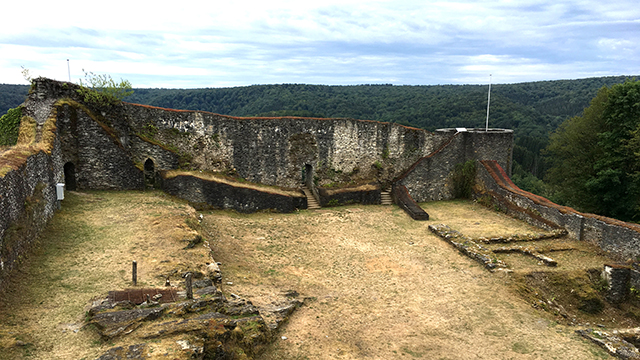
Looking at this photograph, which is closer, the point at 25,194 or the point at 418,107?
the point at 25,194

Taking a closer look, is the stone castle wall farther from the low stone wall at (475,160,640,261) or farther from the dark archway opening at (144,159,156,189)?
the low stone wall at (475,160,640,261)

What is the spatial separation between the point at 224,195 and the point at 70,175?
6577 millimetres

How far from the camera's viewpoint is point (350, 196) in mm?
21906

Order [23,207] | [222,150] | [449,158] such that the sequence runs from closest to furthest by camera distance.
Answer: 1. [23,207]
2. [222,150]
3. [449,158]

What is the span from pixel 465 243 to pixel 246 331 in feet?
33.7

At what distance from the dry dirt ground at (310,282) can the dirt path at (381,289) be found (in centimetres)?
4

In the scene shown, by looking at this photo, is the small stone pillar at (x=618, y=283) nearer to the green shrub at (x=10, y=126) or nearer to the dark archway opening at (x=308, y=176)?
the dark archway opening at (x=308, y=176)

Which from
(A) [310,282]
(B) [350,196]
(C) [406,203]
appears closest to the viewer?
(A) [310,282]

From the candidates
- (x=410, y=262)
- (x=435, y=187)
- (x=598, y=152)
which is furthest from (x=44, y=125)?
(x=598, y=152)

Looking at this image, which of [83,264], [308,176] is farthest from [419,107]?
[83,264]

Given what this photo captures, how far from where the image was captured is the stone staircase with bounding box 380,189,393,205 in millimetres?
22594

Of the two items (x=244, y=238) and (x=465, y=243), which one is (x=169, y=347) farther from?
(x=465, y=243)

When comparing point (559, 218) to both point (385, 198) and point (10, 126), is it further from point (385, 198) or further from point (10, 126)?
point (10, 126)

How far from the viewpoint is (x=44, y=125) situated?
16.4m
